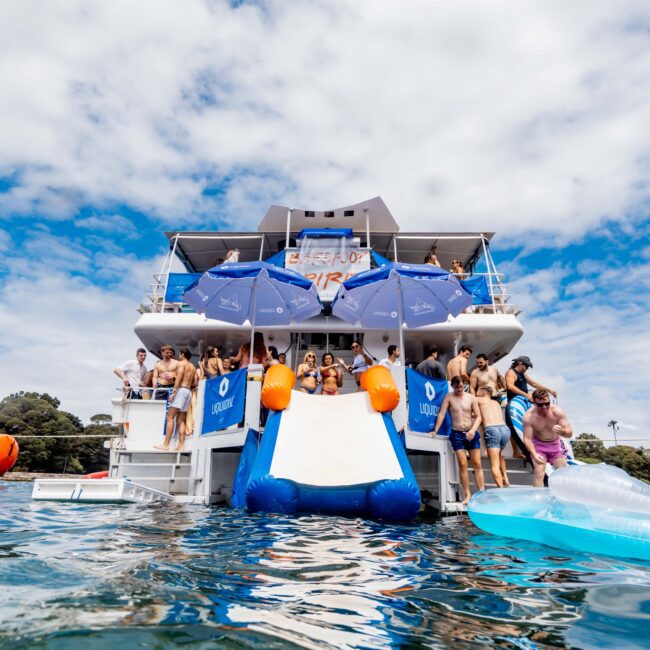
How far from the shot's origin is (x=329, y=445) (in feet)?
21.4

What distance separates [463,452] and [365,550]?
155 inches

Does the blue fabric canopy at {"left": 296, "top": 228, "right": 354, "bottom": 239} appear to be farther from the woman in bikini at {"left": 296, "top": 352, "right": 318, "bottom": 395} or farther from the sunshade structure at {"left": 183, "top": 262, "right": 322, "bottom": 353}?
the woman in bikini at {"left": 296, "top": 352, "right": 318, "bottom": 395}

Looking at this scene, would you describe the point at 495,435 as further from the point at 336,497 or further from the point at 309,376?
the point at 309,376

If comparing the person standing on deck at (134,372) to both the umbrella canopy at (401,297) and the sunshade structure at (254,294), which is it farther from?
the umbrella canopy at (401,297)

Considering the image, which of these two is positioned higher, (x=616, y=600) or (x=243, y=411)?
(x=243, y=411)

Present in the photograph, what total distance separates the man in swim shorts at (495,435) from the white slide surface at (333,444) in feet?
5.72

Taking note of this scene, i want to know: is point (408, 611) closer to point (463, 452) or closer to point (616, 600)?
point (616, 600)

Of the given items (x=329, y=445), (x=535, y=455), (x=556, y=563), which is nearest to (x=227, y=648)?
(x=556, y=563)

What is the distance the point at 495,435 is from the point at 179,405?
556cm

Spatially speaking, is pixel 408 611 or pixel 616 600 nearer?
pixel 408 611

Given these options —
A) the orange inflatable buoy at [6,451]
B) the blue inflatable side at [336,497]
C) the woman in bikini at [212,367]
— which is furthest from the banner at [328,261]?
the orange inflatable buoy at [6,451]

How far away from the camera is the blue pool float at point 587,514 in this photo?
358cm

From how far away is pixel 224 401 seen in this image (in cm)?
791

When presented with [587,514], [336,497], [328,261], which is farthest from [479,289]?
[587,514]
